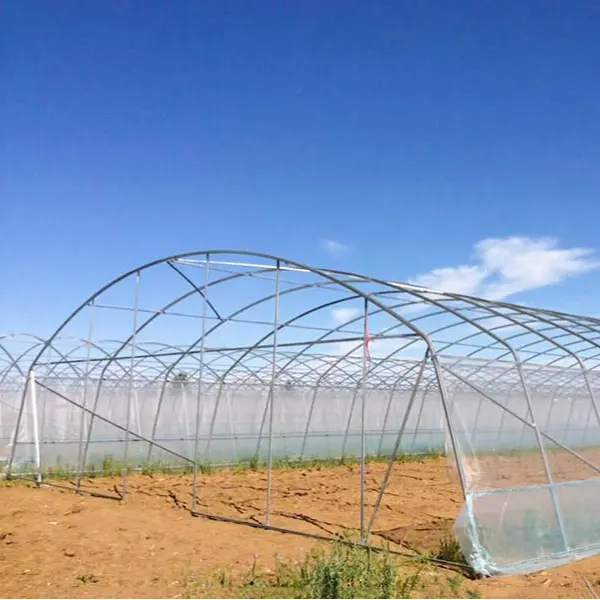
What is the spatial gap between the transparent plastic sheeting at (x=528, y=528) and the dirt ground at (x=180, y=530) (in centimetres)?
24

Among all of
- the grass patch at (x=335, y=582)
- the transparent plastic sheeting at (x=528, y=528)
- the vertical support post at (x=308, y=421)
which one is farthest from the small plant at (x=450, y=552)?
the vertical support post at (x=308, y=421)

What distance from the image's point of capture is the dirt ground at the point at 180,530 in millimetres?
7863

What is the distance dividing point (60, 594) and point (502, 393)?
1939cm

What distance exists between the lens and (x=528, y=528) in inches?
346

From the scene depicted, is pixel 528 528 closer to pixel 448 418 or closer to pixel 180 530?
pixel 448 418

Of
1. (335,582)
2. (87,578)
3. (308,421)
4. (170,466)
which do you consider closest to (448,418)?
(335,582)

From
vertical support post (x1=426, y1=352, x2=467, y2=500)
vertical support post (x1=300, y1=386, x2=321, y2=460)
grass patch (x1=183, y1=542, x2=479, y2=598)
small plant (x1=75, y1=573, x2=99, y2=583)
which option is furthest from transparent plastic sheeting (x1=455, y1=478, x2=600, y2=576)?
vertical support post (x1=300, y1=386, x2=321, y2=460)

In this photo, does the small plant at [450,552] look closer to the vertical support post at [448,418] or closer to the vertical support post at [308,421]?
Result: the vertical support post at [448,418]

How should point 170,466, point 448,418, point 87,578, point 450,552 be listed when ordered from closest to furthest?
1. point 87,578
2. point 450,552
3. point 448,418
4. point 170,466

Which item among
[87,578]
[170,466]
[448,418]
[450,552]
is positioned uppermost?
[448,418]

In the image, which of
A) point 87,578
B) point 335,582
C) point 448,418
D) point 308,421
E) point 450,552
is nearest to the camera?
point 335,582

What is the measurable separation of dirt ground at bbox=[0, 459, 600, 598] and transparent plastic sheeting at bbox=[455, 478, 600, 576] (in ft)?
0.80

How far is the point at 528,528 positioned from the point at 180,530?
5036 millimetres

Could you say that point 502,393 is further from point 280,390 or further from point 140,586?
point 140,586
